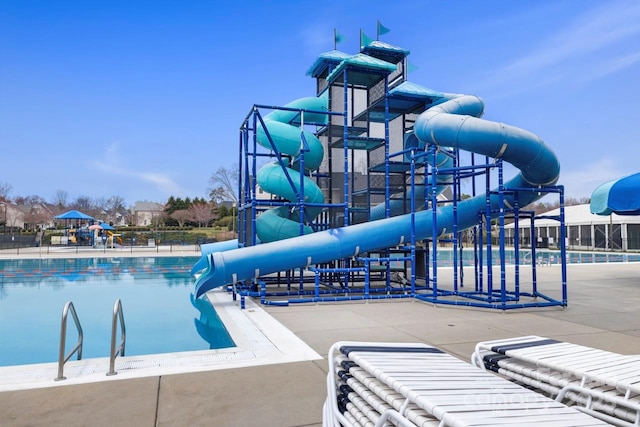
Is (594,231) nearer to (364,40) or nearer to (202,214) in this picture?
(364,40)

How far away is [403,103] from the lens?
12500mm

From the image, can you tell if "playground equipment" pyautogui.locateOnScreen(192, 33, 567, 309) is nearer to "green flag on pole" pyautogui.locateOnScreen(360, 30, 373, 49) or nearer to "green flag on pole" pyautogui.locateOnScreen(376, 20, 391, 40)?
"green flag on pole" pyautogui.locateOnScreen(360, 30, 373, 49)

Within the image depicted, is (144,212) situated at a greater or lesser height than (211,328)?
greater

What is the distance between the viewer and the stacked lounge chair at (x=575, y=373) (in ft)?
8.21

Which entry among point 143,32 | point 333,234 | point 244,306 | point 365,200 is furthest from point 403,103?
point 143,32

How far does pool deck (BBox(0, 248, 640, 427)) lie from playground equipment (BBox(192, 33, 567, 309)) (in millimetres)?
1031

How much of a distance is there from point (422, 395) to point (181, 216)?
6232 cm

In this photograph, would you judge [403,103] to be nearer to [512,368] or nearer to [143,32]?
[512,368]

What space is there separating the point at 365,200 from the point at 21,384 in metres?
9.97

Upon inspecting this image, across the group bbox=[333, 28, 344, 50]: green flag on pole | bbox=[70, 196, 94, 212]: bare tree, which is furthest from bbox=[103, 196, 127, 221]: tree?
bbox=[333, 28, 344, 50]: green flag on pole

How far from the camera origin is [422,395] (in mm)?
2137

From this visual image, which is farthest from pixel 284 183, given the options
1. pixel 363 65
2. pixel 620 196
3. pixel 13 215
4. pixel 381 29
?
pixel 13 215

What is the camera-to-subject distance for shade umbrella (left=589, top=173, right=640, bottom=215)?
40.8ft

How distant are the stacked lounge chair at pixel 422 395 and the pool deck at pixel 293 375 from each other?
76 centimetres
